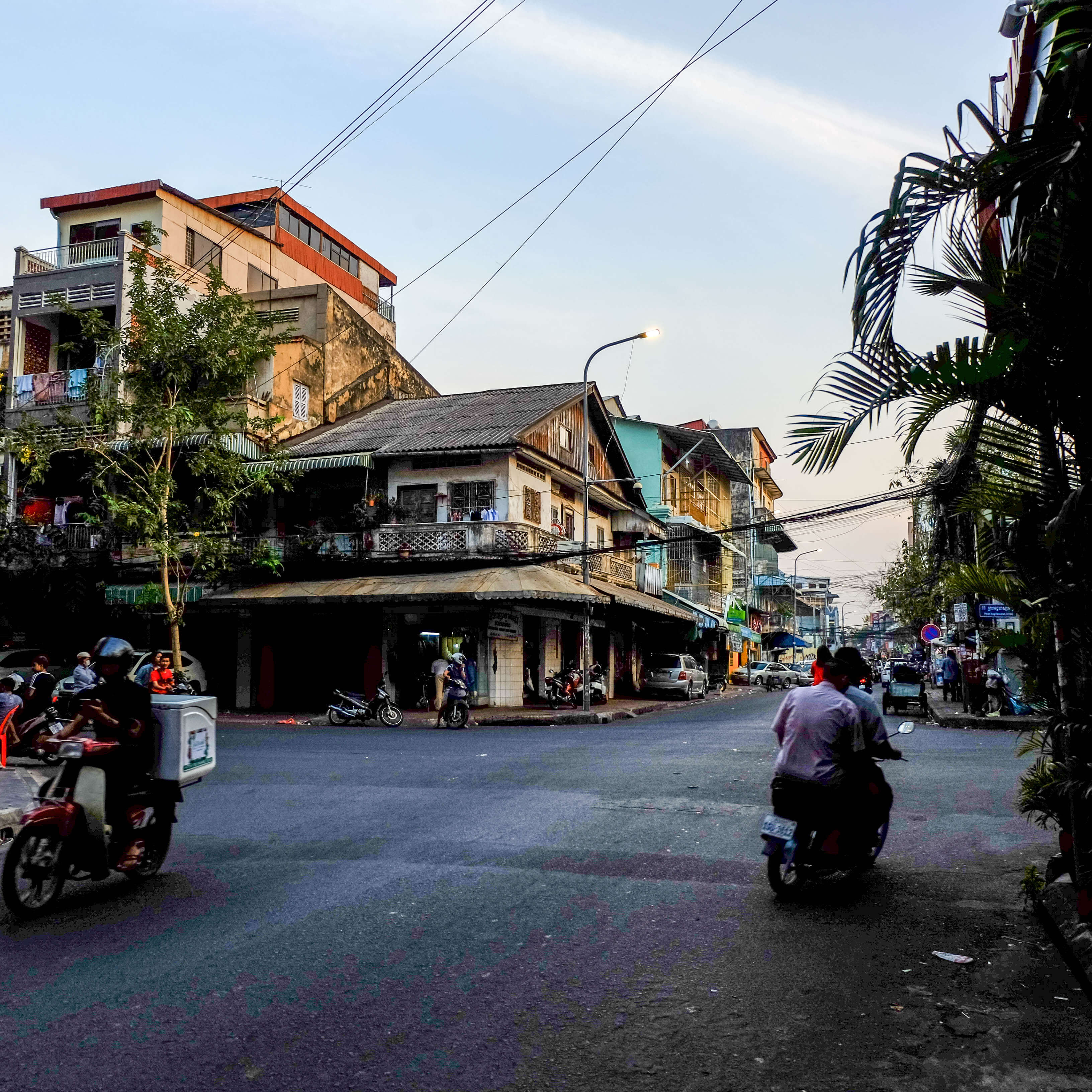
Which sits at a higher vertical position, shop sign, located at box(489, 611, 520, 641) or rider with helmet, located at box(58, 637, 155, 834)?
shop sign, located at box(489, 611, 520, 641)

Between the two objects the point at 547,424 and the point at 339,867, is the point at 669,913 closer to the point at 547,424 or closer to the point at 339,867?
the point at 339,867

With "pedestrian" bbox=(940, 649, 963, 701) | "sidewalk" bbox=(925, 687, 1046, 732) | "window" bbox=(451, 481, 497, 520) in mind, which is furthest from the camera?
"pedestrian" bbox=(940, 649, 963, 701)

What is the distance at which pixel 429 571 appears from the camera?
29.4 metres

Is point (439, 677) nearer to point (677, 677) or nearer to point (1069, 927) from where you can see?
point (677, 677)

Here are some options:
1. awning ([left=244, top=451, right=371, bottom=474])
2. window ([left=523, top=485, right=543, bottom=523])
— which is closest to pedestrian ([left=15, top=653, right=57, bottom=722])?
awning ([left=244, top=451, right=371, bottom=474])

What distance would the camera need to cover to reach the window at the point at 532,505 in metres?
30.3

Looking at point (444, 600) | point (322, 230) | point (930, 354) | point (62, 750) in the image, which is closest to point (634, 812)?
point (62, 750)

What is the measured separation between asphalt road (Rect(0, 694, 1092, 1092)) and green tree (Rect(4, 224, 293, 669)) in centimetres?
1705

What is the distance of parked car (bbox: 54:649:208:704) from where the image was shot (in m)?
17.8

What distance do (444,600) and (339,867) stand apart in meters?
19.9

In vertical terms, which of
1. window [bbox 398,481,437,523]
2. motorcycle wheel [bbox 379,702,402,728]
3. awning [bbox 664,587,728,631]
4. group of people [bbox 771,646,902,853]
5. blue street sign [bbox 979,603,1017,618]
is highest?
window [bbox 398,481,437,523]

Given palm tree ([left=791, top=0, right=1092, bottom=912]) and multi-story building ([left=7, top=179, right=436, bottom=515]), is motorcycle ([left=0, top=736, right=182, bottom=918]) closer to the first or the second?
palm tree ([left=791, top=0, right=1092, bottom=912])

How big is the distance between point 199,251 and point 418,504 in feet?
44.4

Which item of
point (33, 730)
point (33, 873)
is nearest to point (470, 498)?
point (33, 730)
